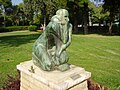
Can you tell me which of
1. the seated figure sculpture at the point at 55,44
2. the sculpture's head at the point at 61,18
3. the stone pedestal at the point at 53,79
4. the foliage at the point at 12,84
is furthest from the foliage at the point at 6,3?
the sculpture's head at the point at 61,18

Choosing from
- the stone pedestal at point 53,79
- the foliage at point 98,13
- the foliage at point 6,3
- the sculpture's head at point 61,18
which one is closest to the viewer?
the stone pedestal at point 53,79

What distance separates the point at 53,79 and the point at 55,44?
2.95 feet

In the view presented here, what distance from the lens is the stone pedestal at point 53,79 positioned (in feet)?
14.2

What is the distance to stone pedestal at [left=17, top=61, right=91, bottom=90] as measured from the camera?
4.33 m

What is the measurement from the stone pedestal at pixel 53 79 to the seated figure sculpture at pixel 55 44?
164 mm

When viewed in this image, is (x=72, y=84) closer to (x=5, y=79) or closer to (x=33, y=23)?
(x=5, y=79)

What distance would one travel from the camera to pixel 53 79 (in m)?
4.38

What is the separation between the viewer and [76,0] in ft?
89.5

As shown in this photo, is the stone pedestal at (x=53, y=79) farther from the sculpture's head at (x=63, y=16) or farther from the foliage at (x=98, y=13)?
the foliage at (x=98, y=13)

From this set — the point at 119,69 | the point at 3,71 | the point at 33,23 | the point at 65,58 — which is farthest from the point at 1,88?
the point at 33,23

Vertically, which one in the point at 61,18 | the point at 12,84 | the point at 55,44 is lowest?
the point at 12,84

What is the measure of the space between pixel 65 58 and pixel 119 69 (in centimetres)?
460

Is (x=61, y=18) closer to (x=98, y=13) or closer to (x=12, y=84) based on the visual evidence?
(x=12, y=84)

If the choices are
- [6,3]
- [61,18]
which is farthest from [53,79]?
[6,3]
